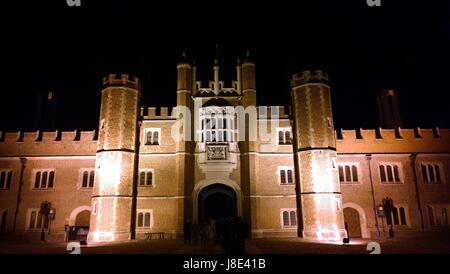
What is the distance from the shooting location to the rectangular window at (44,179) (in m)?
25.0

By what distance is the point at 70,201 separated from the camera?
24.6 m

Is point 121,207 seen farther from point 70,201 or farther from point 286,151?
point 286,151

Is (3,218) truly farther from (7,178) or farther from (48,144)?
(48,144)

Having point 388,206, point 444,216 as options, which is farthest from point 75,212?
point 444,216

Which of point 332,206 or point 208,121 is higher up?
point 208,121

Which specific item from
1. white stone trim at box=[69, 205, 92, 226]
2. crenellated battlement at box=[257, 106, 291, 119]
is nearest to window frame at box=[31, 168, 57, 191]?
white stone trim at box=[69, 205, 92, 226]

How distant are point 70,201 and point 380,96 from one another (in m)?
28.6

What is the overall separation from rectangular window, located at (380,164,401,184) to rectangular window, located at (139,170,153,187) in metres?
17.0

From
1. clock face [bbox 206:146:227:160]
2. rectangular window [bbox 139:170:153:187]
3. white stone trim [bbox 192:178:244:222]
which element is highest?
clock face [bbox 206:146:227:160]

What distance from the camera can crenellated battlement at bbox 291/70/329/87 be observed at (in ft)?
77.8

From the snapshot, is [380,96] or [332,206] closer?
[332,206]

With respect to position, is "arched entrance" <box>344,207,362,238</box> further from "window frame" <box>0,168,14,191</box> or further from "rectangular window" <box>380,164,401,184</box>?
"window frame" <box>0,168,14,191</box>
